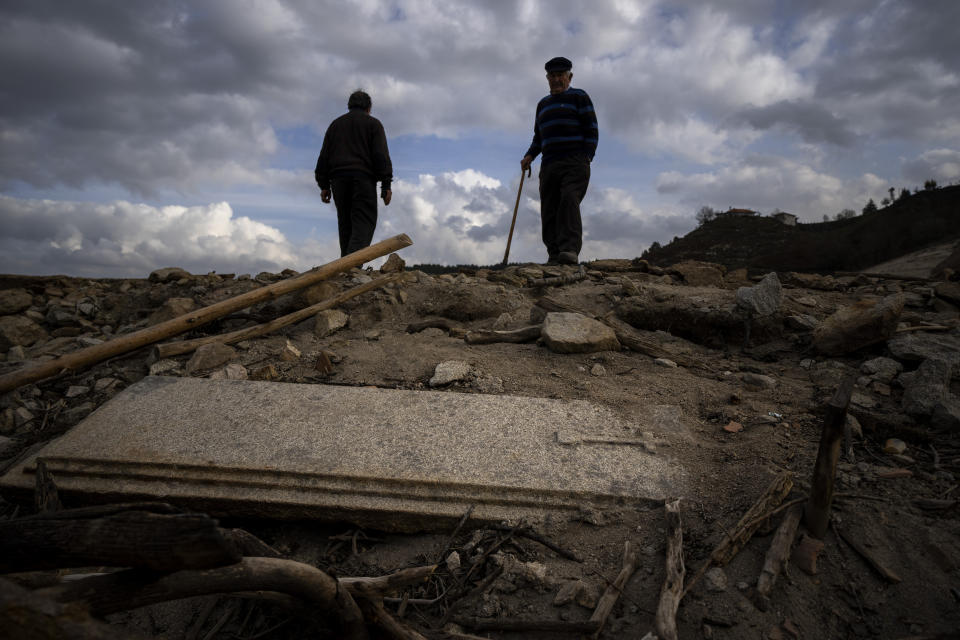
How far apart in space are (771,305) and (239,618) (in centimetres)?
375

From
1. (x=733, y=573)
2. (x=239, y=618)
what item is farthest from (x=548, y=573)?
(x=239, y=618)

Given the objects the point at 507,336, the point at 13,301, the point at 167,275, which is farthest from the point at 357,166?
the point at 13,301

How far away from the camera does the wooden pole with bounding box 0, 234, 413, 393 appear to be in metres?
3.35

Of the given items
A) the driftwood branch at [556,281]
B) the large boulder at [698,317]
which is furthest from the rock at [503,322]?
the large boulder at [698,317]

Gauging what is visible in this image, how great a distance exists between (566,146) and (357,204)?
2580 millimetres

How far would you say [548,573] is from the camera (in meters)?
1.82

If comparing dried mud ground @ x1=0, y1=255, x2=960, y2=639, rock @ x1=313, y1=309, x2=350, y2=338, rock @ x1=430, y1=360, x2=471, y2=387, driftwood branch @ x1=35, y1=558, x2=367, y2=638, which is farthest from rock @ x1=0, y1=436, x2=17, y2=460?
driftwood branch @ x1=35, y1=558, x2=367, y2=638

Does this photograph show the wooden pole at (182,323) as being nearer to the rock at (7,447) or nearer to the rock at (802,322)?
the rock at (7,447)

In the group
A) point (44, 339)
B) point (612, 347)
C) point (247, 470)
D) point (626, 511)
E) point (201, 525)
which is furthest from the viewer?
point (44, 339)

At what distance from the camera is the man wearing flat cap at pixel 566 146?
580 centimetres

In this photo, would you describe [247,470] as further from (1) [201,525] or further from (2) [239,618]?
(1) [201,525]

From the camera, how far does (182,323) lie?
12.4 feet

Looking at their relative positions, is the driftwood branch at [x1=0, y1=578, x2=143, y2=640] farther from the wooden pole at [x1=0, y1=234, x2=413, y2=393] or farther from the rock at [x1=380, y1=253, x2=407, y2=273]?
the rock at [x1=380, y1=253, x2=407, y2=273]

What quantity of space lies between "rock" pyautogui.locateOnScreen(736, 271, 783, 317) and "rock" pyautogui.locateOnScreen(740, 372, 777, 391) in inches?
26.1
